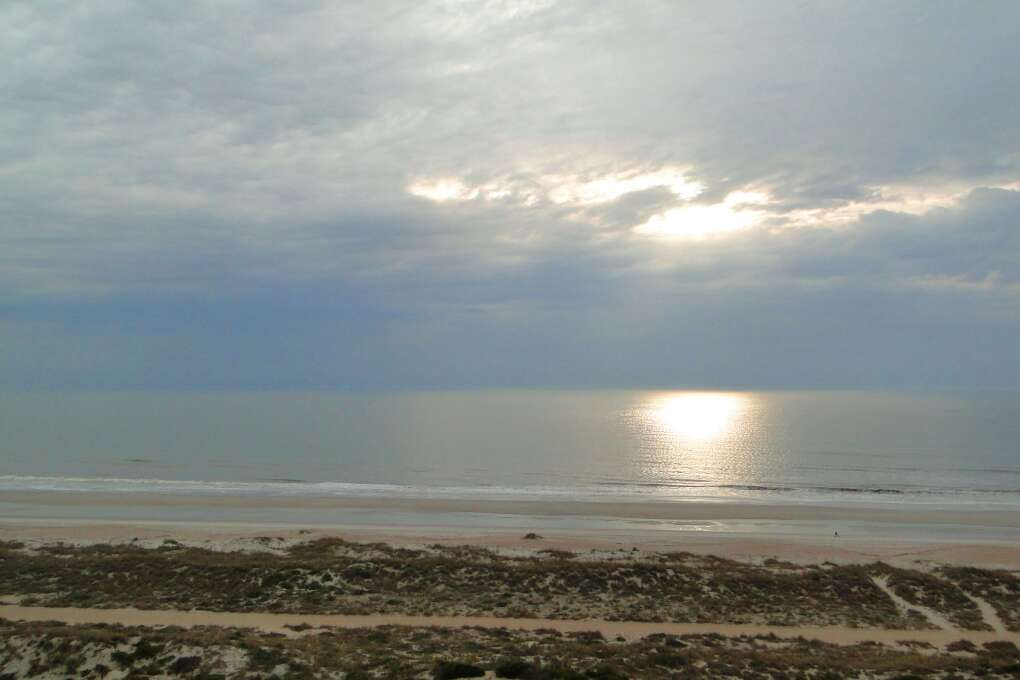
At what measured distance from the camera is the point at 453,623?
20.9 meters

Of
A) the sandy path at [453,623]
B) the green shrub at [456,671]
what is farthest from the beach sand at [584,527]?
the green shrub at [456,671]

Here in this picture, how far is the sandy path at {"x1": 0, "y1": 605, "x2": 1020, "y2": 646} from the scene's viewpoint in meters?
20.0

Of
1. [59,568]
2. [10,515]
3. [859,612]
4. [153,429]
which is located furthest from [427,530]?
[153,429]

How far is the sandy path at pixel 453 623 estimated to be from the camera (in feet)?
65.6

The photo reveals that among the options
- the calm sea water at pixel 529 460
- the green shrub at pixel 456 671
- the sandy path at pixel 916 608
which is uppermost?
the calm sea water at pixel 529 460

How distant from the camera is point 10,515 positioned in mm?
42344

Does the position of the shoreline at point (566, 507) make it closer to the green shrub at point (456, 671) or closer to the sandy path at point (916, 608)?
the sandy path at point (916, 608)

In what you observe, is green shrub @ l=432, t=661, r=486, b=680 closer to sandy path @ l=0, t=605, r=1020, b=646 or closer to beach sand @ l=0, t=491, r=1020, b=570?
sandy path @ l=0, t=605, r=1020, b=646

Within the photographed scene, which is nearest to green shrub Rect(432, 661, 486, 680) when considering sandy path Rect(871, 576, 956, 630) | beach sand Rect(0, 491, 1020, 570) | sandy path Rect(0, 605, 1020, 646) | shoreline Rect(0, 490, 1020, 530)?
sandy path Rect(0, 605, 1020, 646)

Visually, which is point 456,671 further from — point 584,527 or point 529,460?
point 529,460

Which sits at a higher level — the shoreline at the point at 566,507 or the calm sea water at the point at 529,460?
the calm sea water at the point at 529,460

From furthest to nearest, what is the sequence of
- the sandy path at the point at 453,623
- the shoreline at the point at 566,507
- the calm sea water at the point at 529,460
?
the calm sea water at the point at 529,460 → the shoreline at the point at 566,507 → the sandy path at the point at 453,623

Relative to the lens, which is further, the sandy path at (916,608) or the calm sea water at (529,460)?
the calm sea water at (529,460)

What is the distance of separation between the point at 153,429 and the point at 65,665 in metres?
112
